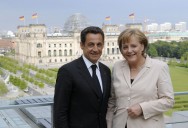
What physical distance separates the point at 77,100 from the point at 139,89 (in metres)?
0.49

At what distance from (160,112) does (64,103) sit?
2.50 ft

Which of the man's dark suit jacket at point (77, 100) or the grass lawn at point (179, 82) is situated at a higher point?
the man's dark suit jacket at point (77, 100)

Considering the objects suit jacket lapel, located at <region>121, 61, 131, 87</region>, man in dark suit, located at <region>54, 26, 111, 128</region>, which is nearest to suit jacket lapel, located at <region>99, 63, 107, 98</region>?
man in dark suit, located at <region>54, 26, 111, 128</region>

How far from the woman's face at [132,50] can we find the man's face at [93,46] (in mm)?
195

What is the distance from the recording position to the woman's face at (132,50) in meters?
2.65

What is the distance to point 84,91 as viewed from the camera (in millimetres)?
2607

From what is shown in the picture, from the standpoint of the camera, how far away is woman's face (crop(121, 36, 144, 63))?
2.65 meters

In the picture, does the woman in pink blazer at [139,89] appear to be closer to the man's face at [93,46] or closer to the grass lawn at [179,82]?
the man's face at [93,46]

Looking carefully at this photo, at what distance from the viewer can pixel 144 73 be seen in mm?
2688

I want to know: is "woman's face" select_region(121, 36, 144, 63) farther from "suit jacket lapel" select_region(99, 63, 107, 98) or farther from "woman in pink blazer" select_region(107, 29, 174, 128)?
"suit jacket lapel" select_region(99, 63, 107, 98)

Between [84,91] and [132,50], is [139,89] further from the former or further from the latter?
[84,91]

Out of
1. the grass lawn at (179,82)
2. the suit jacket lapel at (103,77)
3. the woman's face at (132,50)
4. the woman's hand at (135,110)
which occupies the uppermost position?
the woman's face at (132,50)

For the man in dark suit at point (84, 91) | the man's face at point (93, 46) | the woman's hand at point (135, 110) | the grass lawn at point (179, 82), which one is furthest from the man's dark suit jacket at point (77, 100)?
the grass lawn at point (179, 82)

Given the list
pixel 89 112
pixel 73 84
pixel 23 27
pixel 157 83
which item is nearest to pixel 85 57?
pixel 73 84
